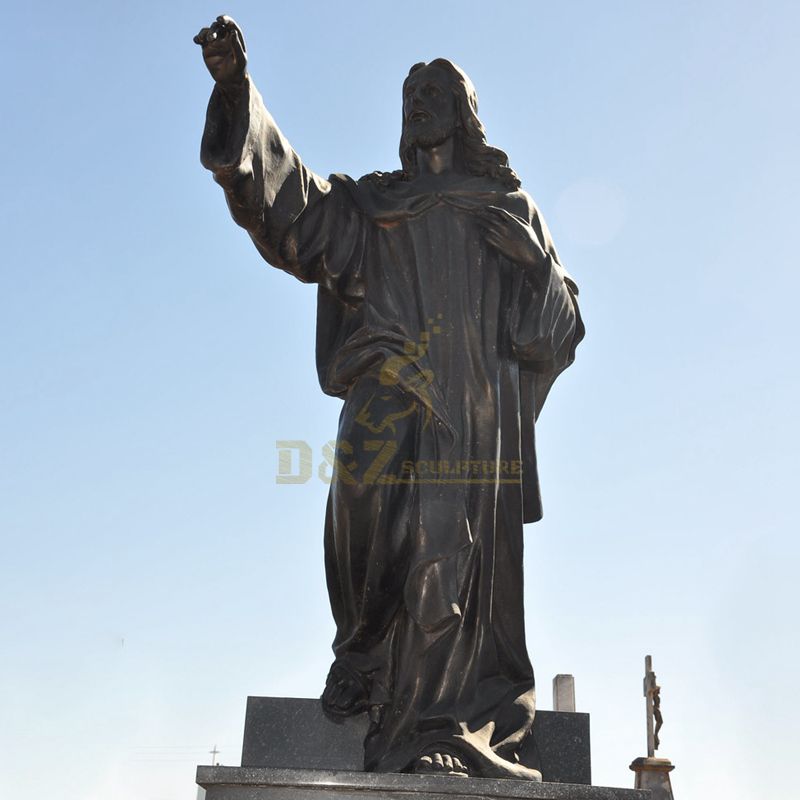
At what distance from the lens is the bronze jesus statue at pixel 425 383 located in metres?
4.59

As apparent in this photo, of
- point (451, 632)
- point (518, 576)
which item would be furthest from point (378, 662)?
point (518, 576)

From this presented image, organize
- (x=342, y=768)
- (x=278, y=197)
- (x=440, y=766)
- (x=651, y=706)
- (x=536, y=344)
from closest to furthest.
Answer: (x=440, y=766)
(x=342, y=768)
(x=536, y=344)
(x=278, y=197)
(x=651, y=706)

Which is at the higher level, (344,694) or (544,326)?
(544,326)

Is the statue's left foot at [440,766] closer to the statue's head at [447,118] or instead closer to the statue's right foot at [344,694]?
the statue's right foot at [344,694]

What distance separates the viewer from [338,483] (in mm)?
4852

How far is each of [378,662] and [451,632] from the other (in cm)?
35

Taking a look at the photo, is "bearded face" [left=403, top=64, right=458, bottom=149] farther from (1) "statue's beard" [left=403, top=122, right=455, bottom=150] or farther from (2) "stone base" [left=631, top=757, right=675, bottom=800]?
(2) "stone base" [left=631, top=757, right=675, bottom=800]

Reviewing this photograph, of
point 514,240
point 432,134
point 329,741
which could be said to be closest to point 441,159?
point 432,134

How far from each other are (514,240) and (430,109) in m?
0.92

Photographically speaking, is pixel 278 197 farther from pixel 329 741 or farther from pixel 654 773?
pixel 654 773

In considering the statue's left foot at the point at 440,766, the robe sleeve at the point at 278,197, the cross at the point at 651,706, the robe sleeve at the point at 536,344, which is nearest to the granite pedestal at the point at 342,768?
the statue's left foot at the point at 440,766

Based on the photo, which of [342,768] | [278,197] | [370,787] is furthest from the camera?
[278,197]

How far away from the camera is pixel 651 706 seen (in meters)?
18.3

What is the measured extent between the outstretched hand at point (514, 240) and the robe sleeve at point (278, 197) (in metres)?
0.67
